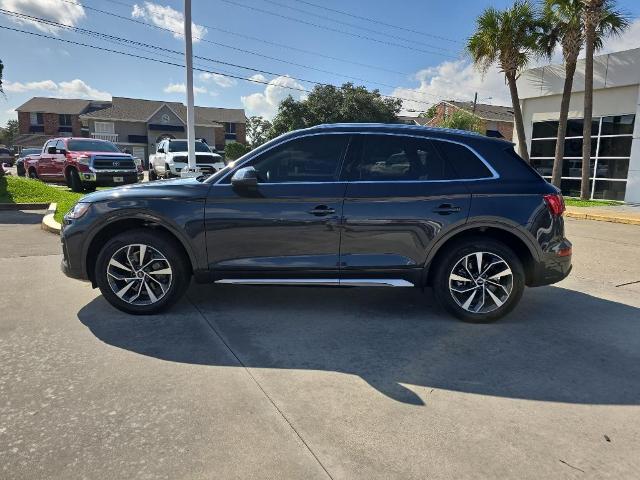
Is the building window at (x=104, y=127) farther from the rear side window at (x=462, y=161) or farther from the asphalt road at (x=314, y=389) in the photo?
the rear side window at (x=462, y=161)

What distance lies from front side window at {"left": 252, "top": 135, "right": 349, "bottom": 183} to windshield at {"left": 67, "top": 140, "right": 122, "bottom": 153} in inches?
523

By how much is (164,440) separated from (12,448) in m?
0.77

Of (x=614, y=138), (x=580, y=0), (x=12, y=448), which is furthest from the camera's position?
(x=614, y=138)

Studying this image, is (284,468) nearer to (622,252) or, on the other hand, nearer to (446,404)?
(446,404)

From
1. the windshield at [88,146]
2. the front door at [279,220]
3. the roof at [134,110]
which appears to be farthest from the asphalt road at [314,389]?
the roof at [134,110]

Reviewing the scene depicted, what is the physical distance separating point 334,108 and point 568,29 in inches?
1111

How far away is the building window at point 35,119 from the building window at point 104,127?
16676 millimetres

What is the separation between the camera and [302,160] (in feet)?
14.3

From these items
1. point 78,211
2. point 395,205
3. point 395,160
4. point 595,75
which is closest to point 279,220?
point 395,205

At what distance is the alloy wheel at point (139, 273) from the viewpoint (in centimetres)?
435

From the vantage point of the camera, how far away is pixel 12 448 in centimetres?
244

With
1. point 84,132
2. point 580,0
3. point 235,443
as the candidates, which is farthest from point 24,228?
point 84,132

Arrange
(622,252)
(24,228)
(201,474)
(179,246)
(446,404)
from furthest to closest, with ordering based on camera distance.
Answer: (24,228) → (622,252) → (179,246) → (446,404) → (201,474)

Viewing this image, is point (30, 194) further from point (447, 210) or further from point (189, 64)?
point (447, 210)
